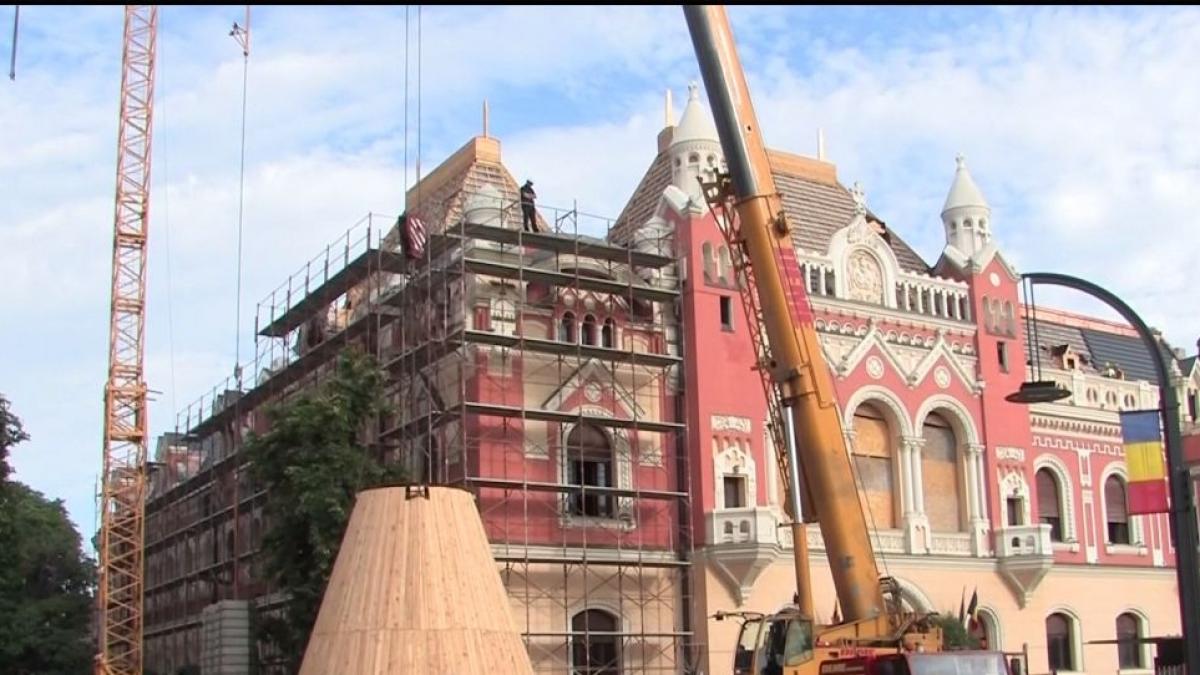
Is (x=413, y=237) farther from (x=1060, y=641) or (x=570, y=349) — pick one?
(x=1060, y=641)

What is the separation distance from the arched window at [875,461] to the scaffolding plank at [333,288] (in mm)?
12675

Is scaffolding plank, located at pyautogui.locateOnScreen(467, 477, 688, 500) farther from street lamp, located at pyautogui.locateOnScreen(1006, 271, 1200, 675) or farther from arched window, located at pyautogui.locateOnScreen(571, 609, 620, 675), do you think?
street lamp, located at pyautogui.locateOnScreen(1006, 271, 1200, 675)

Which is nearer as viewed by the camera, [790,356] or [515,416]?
[790,356]

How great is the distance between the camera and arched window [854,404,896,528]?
131 feet

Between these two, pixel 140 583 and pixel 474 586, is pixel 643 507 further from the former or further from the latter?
pixel 140 583

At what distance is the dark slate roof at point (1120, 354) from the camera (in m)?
51.0

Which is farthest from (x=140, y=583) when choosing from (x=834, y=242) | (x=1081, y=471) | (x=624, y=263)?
(x=1081, y=471)

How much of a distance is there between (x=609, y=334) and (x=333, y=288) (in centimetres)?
816

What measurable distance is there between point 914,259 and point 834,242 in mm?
6181

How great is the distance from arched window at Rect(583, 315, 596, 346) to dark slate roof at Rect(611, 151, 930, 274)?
15.8 ft

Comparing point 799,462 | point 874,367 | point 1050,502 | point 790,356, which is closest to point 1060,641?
point 1050,502

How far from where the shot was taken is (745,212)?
990 inches

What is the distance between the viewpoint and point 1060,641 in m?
42.8

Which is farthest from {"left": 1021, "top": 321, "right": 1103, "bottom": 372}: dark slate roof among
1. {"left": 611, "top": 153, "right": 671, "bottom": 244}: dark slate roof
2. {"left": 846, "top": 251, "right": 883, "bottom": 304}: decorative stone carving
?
{"left": 611, "top": 153, "right": 671, "bottom": 244}: dark slate roof
